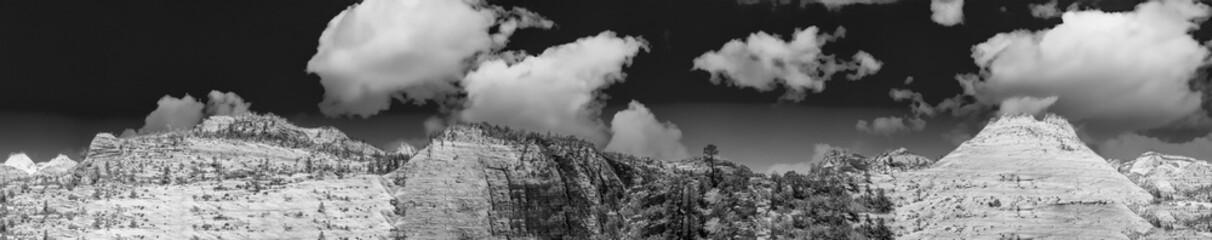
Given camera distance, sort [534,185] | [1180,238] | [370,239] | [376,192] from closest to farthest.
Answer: [1180,238] → [370,239] → [376,192] → [534,185]

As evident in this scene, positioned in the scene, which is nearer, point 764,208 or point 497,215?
point 764,208

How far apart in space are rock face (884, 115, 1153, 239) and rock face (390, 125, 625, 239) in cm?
6700

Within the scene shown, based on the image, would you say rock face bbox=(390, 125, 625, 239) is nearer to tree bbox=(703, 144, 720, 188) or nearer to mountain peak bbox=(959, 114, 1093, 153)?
tree bbox=(703, 144, 720, 188)

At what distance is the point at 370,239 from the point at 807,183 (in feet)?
225

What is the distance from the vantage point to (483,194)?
181 metres

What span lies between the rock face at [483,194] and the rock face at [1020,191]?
2638 inches

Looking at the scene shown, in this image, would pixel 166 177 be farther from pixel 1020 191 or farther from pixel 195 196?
pixel 1020 191

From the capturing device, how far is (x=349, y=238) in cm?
15350

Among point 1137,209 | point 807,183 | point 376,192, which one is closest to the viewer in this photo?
point 1137,209

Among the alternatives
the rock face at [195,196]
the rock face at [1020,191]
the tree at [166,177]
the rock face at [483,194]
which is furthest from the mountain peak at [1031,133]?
the tree at [166,177]

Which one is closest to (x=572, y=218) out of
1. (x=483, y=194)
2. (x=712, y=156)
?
(x=483, y=194)

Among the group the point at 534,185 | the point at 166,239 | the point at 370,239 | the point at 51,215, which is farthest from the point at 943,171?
the point at 51,215

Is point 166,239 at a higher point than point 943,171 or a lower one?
lower

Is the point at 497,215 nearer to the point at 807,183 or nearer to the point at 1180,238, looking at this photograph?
the point at 807,183
